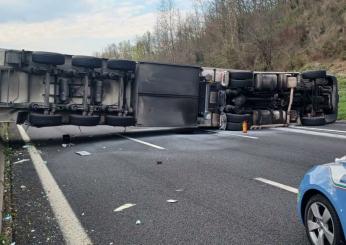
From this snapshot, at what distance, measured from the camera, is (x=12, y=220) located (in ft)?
16.3

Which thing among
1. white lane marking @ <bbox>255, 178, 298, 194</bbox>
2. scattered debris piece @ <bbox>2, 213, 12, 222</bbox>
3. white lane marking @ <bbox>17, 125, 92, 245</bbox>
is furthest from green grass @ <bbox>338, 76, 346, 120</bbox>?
scattered debris piece @ <bbox>2, 213, 12, 222</bbox>

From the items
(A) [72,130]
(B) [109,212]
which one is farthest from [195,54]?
(B) [109,212]

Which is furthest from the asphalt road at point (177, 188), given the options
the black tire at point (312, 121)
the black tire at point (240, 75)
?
the black tire at point (312, 121)

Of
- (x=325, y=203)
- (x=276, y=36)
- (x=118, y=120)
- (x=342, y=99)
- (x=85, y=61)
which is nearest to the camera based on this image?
(x=325, y=203)

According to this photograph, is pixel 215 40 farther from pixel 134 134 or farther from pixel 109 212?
pixel 109 212

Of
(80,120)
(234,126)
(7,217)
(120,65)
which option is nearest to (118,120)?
(80,120)

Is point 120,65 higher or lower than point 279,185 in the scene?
higher

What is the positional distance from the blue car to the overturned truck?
818cm

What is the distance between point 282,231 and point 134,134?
375 inches

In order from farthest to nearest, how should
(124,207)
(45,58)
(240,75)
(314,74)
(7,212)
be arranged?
(314,74)
(240,75)
(45,58)
(124,207)
(7,212)

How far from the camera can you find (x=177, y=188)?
21.4 ft

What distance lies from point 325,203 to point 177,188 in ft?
9.87

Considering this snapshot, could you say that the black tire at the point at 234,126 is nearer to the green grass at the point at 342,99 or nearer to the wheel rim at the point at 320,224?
the green grass at the point at 342,99

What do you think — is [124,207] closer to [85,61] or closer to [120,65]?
[85,61]
